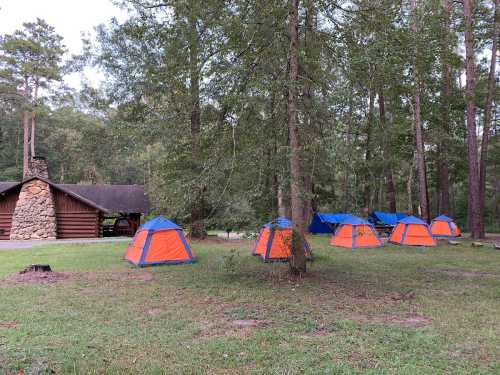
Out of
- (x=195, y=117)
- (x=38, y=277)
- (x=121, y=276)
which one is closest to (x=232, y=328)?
(x=121, y=276)

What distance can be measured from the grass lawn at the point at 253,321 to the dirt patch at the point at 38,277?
0.12 metres

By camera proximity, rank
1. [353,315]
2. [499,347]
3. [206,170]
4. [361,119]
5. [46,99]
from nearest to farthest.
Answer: [499,347], [353,315], [206,170], [361,119], [46,99]

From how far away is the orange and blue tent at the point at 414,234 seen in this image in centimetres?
1477

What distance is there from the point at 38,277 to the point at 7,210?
1410 cm

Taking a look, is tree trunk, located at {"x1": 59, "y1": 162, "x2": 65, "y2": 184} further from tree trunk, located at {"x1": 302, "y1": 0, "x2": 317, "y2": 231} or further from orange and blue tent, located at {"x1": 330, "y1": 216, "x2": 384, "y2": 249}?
tree trunk, located at {"x1": 302, "y1": 0, "x2": 317, "y2": 231}

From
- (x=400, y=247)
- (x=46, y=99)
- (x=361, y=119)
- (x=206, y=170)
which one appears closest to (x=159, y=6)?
(x=206, y=170)

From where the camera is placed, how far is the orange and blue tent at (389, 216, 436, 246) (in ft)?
48.4

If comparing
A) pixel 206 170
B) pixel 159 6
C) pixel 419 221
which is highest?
pixel 159 6

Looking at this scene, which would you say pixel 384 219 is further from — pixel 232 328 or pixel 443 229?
pixel 232 328

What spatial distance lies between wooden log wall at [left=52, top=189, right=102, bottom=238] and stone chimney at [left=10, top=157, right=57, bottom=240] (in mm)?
562

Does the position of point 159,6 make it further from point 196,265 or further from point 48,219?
point 48,219

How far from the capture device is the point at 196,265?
10.3 metres

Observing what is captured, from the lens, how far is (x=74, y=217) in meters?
20.3

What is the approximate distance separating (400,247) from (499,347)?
416 inches
